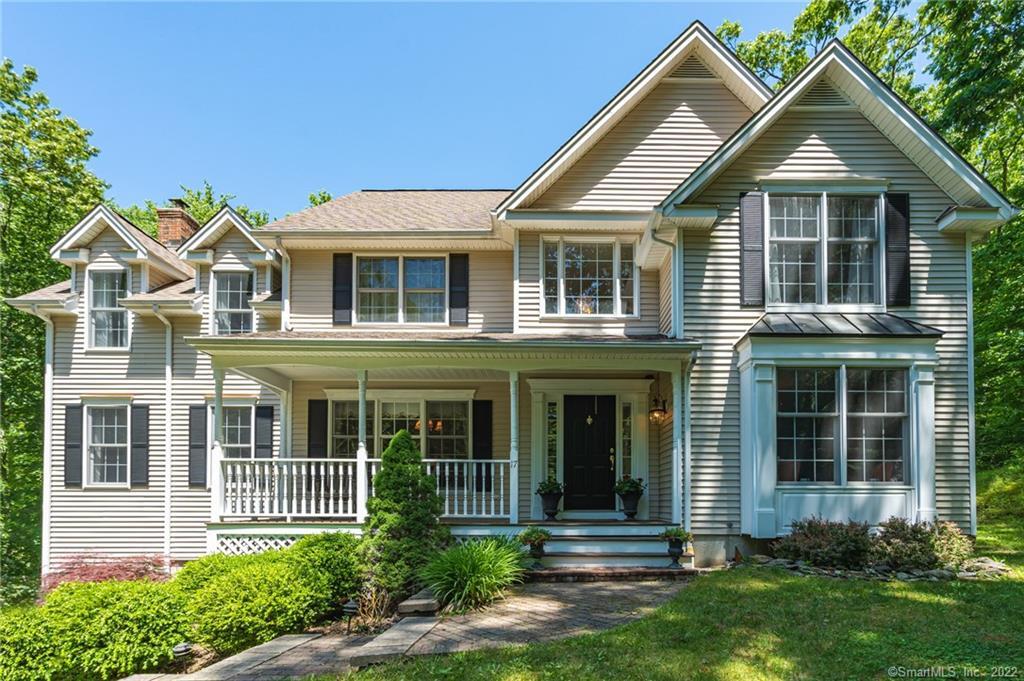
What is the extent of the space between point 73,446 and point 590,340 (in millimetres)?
10927

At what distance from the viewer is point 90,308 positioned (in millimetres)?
13328

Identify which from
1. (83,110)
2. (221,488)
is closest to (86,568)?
(221,488)

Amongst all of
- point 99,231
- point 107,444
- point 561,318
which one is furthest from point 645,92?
point 107,444

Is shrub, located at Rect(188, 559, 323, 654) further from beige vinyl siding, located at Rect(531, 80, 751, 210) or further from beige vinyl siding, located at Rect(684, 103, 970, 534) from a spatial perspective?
beige vinyl siding, located at Rect(531, 80, 751, 210)

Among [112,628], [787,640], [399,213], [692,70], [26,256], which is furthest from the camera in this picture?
[26,256]

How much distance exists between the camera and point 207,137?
19500 millimetres

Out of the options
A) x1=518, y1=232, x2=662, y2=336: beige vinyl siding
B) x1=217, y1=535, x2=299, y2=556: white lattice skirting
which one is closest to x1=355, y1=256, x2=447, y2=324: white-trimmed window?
x1=518, y1=232, x2=662, y2=336: beige vinyl siding

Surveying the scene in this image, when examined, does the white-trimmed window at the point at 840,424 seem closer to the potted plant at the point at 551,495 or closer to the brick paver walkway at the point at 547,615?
the brick paver walkway at the point at 547,615

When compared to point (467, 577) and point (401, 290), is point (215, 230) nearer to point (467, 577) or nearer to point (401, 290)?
point (401, 290)

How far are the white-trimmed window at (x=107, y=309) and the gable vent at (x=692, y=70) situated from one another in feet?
39.3

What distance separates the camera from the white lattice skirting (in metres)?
10.0

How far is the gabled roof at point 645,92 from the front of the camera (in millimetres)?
11352

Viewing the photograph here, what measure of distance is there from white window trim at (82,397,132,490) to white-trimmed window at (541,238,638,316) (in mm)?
9041

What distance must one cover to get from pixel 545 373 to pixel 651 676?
730 centimetres
